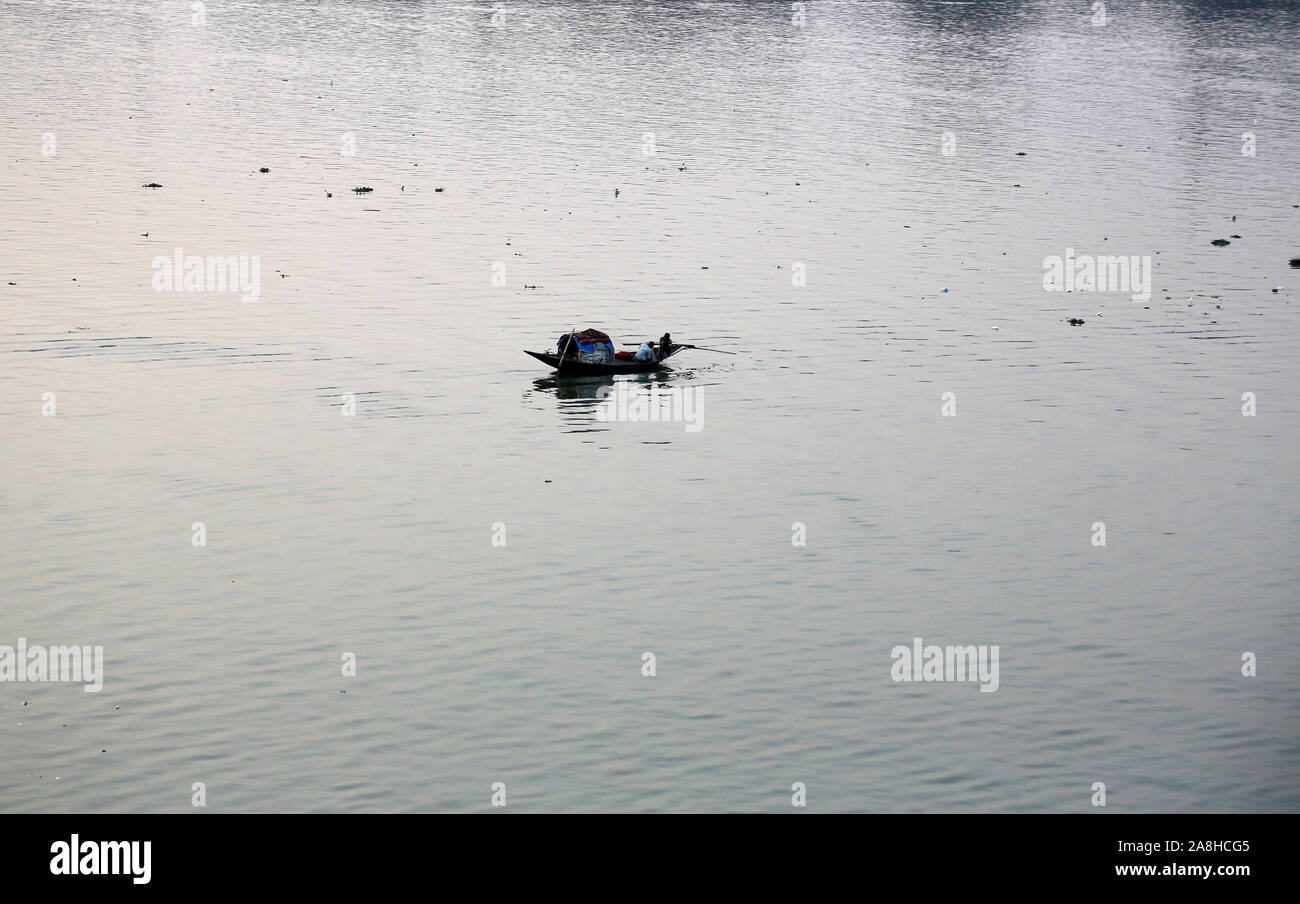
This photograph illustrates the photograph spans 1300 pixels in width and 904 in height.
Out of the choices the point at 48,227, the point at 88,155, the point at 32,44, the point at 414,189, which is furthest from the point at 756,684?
the point at 32,44

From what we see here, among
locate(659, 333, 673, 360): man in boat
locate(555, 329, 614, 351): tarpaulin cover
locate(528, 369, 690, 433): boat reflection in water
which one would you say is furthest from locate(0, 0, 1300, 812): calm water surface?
locate(555, 329, 614, 351): tarpaulin cover

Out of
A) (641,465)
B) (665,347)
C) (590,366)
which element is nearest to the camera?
(641,465)

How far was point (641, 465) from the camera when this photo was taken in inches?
2089

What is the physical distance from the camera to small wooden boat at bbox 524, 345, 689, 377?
6037cm

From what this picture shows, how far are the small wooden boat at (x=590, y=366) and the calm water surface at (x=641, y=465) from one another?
2.85 ft

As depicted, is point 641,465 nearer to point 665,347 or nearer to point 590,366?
point 590,366

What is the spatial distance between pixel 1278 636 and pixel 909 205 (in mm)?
66592

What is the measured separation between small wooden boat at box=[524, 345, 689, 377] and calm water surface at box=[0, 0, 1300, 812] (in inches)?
34.2

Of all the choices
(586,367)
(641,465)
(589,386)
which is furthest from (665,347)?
(641,465)

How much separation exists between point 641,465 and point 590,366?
8.33m

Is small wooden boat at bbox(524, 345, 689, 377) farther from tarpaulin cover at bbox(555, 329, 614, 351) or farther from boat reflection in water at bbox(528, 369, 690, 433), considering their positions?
tarpaulin cover at bbox(555, 329, 614, 351)

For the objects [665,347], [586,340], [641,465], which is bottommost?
[641,465]

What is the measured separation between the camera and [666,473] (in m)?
52.2

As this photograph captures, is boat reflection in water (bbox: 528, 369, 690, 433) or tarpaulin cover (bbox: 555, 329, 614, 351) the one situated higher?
tarpaulin cover (bbox: 555, 329, 614, 351)
